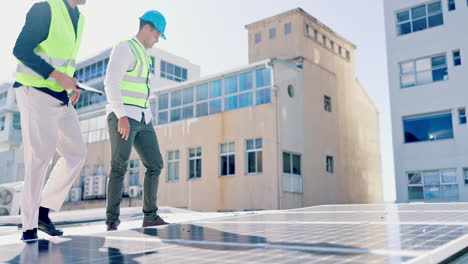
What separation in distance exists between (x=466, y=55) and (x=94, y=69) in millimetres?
30548

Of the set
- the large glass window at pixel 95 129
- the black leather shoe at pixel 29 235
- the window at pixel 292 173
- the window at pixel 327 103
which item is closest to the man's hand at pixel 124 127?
the black leather shoe at pixel 29 235

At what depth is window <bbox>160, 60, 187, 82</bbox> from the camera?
4122cm

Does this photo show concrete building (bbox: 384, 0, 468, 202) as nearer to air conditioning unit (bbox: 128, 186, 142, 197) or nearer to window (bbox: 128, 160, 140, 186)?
air conditioning unit (bbox: 128, 186, 142, 197)

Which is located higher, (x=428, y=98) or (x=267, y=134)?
(x=428, y=98)

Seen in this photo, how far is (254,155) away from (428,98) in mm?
9408

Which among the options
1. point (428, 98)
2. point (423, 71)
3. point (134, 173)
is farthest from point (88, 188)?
point (423, 71)

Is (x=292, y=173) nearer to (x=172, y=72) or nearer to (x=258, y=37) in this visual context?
(x=258, y=37)

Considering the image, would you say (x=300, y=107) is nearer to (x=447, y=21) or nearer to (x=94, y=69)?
(x=447, y=21)

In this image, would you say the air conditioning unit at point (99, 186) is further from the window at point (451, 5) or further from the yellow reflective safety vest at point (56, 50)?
the yellow reflective safety vest at point (56, 50)

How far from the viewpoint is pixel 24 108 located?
3832 millimetres

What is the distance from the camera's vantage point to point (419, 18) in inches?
967

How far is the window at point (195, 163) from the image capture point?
24797 millimetres

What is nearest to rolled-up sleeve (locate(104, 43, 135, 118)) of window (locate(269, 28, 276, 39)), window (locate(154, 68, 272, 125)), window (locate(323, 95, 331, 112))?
window (locate(154, 68, 272, 125))

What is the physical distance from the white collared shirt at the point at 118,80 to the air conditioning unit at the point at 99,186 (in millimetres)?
26858
